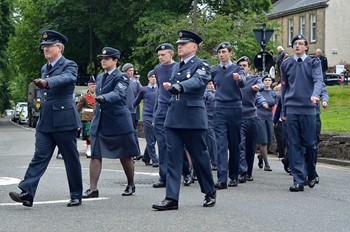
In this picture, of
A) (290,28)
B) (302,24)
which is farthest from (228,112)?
(290,28)

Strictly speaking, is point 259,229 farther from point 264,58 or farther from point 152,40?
point 152,40

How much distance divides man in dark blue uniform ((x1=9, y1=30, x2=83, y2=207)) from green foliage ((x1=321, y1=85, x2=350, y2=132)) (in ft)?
36.9

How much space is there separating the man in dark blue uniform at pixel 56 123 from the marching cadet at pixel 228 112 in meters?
2.78

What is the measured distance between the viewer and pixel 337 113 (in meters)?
26.6

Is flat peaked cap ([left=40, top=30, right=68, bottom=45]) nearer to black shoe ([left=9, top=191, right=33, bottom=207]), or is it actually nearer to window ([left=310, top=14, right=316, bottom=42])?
black shoe ([left=9, top=191, right=33, bottom=207])

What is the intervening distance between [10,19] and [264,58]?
115 ft

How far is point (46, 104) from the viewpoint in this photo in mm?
9852

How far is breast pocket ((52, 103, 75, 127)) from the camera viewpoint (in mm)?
9766

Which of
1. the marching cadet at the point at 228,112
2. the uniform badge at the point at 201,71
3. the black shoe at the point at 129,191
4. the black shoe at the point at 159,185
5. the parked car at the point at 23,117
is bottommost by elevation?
the parked car at the point at 23,117

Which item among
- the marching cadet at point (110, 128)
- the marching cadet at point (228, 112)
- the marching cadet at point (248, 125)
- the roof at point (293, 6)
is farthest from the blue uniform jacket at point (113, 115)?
the roof at point (293, 6)

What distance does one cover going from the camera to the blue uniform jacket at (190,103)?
31.8ft

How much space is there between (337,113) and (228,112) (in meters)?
15.0

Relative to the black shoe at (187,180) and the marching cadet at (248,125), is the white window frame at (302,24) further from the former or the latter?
the black shoe at (187,180)

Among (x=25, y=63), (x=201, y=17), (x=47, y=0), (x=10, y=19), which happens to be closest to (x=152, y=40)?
(x=201, y=17)
